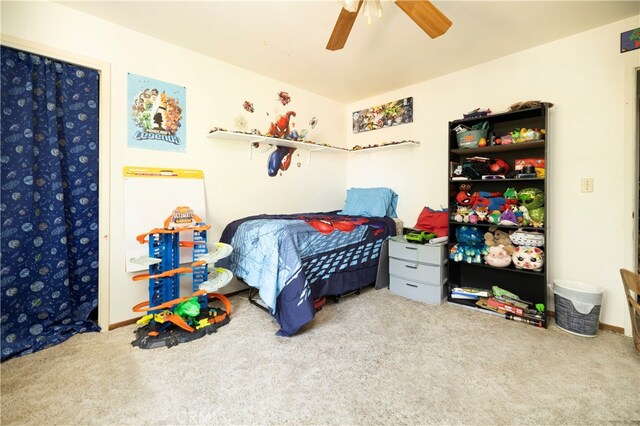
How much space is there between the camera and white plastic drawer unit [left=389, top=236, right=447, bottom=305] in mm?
2586

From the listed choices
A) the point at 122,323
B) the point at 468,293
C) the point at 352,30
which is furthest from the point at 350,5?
the point at 122,323

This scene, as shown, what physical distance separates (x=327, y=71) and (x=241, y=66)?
90 cm

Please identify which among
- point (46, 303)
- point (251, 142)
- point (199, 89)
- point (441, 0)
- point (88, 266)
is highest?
point (441, 0)

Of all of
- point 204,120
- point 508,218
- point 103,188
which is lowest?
point 508,218

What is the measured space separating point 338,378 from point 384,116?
10.1 feet

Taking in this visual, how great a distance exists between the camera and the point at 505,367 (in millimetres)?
1640

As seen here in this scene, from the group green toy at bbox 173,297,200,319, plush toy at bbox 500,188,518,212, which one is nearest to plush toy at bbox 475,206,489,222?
plush toy at bbox 500,188,518,212

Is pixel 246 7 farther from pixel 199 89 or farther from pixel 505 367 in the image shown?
pixel 505 367

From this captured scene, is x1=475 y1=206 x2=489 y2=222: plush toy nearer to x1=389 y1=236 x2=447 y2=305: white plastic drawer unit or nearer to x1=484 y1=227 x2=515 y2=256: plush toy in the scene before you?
x1=484 y1=227 x2=515 y2=256: plush toy

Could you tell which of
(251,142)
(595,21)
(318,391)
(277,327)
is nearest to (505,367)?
(318,391)

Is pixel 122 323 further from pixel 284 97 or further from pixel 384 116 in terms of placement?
pixel 384 116

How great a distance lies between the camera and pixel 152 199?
7.55ft

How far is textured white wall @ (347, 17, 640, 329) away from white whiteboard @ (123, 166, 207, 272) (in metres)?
2.92

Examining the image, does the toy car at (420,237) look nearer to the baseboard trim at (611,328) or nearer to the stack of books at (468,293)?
the stack of books at (468,293)
